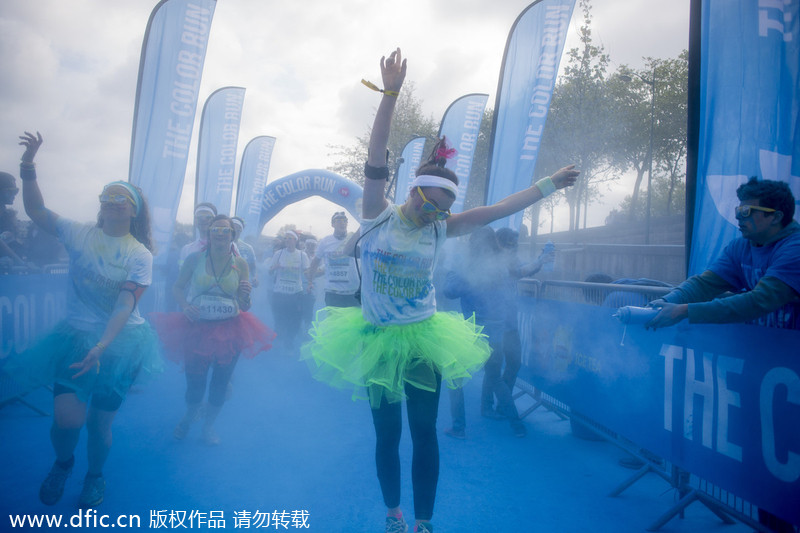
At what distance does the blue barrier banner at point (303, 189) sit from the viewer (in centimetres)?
1448

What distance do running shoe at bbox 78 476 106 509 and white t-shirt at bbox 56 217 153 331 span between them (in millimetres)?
991

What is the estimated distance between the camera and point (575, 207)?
3488cm

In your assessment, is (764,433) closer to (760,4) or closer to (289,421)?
(760,4)

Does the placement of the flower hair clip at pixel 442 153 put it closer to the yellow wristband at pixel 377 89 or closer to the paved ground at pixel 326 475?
the yellow wristband at pixel 377 89

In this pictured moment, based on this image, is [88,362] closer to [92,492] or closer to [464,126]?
[92,492]

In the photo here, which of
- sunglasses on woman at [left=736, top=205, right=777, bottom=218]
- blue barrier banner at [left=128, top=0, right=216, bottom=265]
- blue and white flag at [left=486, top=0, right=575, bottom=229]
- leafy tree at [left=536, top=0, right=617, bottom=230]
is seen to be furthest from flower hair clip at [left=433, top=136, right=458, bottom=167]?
leafy tree at [left=536, top=0, right=617, bottom=230]

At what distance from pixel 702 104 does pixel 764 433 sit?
8.15 feet

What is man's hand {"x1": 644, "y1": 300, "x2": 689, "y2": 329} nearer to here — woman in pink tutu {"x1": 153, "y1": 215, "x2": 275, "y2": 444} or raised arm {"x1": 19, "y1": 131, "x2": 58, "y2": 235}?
woman in pink tutu {"x1": 153, "y1": 215, "x2": 275, "y2": 444}

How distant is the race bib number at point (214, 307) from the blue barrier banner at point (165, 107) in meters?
3.23

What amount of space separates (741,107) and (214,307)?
4.58m

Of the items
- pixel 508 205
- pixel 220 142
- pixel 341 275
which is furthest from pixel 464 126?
pixel 508 205

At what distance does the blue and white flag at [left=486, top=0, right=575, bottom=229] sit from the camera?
24.2 ft

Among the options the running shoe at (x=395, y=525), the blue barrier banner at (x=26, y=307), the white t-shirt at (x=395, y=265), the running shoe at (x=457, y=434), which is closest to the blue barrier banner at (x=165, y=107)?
the blue barrier banner at (x=26, y=307)

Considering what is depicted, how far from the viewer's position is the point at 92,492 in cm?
304
